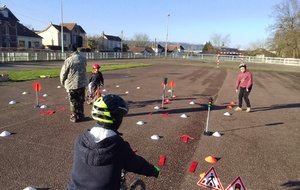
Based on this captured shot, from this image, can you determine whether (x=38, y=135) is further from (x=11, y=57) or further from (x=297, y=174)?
(x=11, y=57)

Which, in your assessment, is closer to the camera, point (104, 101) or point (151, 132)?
point (104, 101)

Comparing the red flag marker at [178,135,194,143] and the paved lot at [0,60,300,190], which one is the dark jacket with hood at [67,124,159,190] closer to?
the paved lot at [0,60,300,190]

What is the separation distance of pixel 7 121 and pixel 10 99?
3.24 metres

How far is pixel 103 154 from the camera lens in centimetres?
210

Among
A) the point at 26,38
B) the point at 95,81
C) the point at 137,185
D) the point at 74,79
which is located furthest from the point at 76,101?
the point at 26,38

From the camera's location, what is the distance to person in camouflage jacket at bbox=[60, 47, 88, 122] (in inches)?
269

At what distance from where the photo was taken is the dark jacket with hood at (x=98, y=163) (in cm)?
211

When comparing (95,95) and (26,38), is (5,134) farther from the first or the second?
(26,38)

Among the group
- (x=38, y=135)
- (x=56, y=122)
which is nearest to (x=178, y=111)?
(x=56, y=122)

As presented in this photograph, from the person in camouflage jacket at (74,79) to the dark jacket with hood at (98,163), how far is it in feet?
16.3

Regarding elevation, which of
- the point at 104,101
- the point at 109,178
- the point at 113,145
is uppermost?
the point at 104,101

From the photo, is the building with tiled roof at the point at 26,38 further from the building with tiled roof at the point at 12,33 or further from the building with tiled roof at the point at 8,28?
the building with tiled roof at the point at 8,28

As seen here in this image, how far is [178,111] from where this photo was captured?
8.88 metres

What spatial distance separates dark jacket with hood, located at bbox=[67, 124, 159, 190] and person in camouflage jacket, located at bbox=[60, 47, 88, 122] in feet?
16.3
